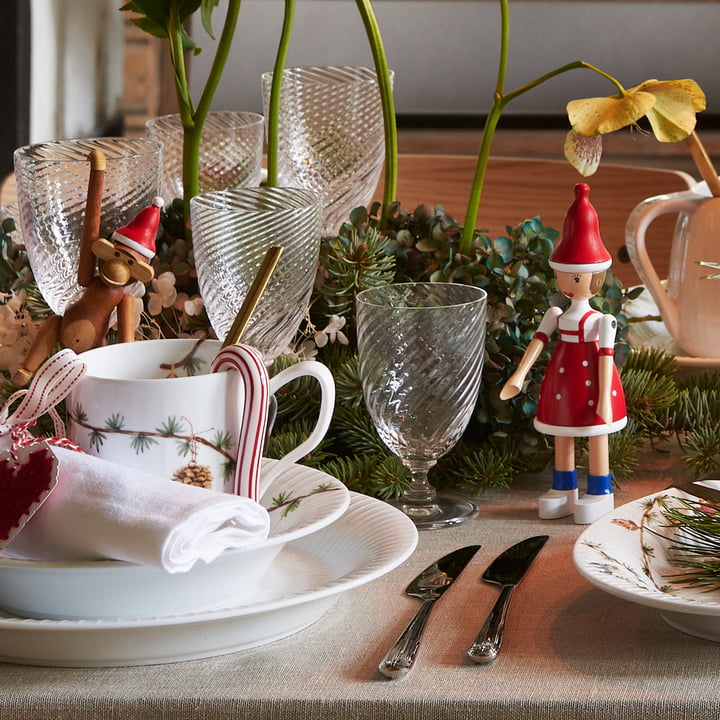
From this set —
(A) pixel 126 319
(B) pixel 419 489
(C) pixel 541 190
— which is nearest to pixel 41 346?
(A) pixel 126 319

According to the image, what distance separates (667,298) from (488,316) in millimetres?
231

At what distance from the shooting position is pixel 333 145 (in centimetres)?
98

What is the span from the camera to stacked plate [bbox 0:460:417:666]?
0.52m

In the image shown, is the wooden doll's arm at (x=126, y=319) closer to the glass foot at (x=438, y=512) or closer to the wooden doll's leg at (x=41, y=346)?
the wooden doll's leg at (x=41, y=346)

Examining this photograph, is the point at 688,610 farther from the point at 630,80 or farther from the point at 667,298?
the point at 630,80

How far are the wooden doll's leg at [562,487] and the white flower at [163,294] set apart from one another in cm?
31

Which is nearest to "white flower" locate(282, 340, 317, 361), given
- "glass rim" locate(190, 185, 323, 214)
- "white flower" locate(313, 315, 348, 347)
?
"white flower" locate(313, 315, 348, 347)

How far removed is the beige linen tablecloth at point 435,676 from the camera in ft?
1.61

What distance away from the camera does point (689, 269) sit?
3.11 ft

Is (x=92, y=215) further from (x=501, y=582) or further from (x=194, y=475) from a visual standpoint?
(x=501, y=582)

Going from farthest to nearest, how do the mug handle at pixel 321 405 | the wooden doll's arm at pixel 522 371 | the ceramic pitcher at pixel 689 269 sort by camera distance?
the ceramic pitcher at pixel 689 269 → the wooden doll's arm at pixel 522 371 → the mug handle at pixel 321 405

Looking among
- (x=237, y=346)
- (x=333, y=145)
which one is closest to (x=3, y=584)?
(x=237, y=346)

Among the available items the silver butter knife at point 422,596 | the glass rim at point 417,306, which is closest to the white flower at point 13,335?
the glass rim at point 417,306

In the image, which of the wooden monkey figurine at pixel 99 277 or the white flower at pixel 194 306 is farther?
the white flower at pixel 194 306
